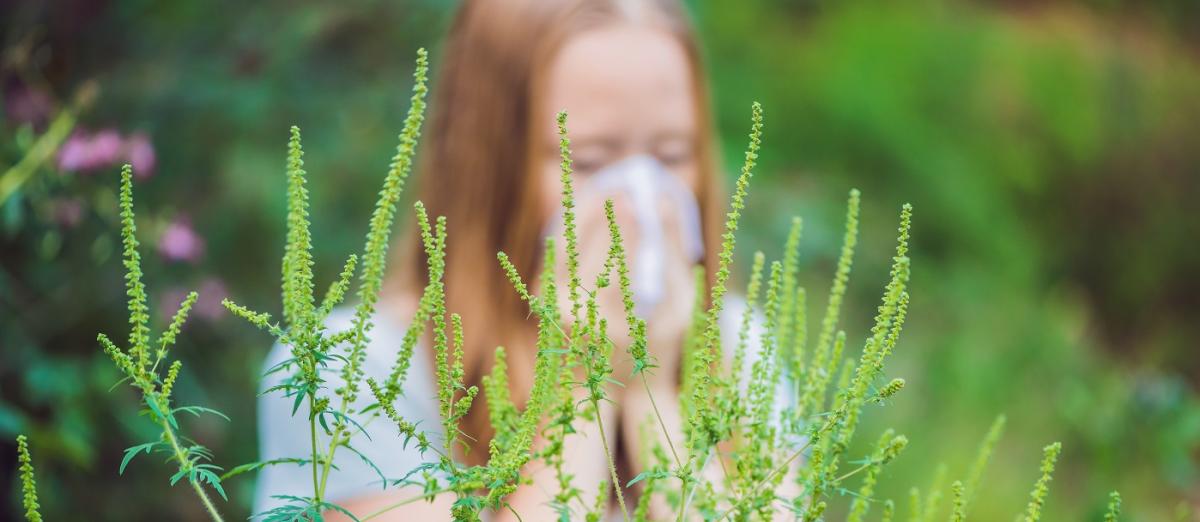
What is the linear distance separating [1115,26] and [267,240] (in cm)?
396

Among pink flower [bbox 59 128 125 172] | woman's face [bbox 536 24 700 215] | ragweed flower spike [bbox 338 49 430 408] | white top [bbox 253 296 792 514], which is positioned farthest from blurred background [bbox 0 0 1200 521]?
woman's face [bbox 536 24 700 215]

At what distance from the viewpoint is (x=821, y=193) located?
10.6 feet

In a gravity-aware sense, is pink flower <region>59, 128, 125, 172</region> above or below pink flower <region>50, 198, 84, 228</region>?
above

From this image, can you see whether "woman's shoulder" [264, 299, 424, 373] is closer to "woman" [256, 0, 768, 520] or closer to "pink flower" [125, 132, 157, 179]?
"woman" [256, 0, 768, 520]

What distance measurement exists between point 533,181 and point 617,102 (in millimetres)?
172

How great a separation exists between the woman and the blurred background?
0.47m

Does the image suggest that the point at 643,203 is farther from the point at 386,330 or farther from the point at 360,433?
the point at 386,330

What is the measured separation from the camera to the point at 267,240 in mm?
2537

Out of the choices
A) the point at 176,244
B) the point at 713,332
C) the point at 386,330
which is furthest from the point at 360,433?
the point at 713,332

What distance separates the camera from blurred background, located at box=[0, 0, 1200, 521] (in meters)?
1.92

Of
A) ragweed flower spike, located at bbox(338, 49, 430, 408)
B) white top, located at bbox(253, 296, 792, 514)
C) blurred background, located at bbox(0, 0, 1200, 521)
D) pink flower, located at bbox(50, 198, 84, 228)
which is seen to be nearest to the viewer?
ragweed flower spike, located at bbox(338, 49, 430, 408)

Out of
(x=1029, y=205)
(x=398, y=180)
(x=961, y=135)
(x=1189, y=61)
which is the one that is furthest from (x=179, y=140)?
(x=1189, y=61)

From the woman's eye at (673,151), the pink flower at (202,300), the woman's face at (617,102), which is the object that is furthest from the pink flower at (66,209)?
the woman's eye at (673,151)

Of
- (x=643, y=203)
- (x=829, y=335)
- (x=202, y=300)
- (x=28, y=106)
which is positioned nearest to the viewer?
(x=829, y=335)
